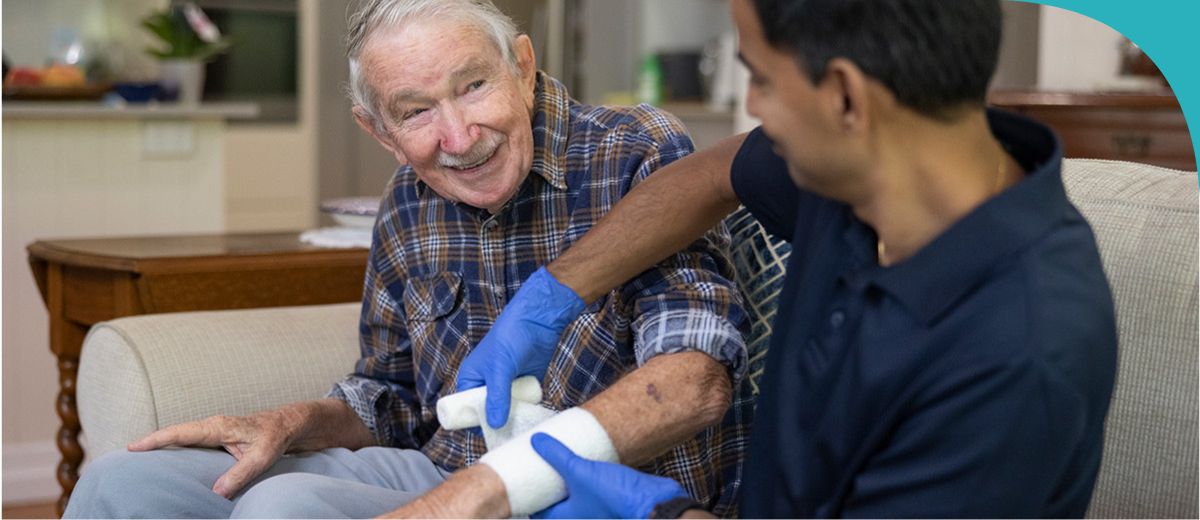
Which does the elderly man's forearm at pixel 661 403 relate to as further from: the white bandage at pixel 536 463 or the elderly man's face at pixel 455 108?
the elderly man's face at pixel 455 108

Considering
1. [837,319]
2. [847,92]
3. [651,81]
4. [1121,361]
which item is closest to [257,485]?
Answer: [837,319]

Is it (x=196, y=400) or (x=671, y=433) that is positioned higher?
(x=671, y=433)

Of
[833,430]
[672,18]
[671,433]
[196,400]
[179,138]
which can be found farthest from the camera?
[672,18]

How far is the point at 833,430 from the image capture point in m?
1.00

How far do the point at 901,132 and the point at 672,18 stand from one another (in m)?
5.04

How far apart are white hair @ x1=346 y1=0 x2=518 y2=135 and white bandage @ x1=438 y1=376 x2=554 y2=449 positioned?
0.38m

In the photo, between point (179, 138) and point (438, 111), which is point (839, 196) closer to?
point (438, 111)

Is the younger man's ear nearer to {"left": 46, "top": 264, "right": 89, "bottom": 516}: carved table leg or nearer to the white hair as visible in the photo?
the white hair

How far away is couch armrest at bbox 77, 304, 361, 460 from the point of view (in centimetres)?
170

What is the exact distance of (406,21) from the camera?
4.71 ft

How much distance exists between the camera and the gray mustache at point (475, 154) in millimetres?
1451

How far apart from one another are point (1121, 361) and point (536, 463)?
1.99ft

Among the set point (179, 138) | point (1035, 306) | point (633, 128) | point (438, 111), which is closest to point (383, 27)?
point (438, 111)

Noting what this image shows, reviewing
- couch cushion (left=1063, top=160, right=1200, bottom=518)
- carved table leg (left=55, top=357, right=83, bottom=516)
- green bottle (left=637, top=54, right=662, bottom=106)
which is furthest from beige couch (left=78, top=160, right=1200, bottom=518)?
green bottle (left=637, top=54, right=662, bottom=106)
